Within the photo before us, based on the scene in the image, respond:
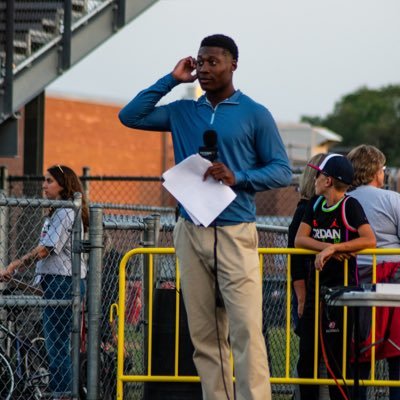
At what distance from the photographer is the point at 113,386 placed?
335 inches

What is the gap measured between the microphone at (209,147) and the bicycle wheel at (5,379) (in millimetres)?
2697

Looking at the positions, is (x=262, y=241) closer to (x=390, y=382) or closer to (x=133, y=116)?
(x=390, y=382)

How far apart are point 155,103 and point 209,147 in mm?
602

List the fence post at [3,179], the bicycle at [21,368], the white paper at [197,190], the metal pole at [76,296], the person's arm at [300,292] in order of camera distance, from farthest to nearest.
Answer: the fence post at [3,179] → the bicycle at [21,368] → the metal pole at [76,296] → the person's arm at [300,292] → the white paper at [197,190]

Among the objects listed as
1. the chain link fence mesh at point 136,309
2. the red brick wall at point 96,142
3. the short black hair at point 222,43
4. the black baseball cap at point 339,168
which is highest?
the red brick wall at point 96,142

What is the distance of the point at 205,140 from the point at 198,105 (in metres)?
0.43

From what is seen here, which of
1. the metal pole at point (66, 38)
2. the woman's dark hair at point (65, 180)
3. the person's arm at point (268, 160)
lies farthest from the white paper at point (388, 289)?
the metal pole at point (66, 38)

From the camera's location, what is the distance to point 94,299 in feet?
25.7

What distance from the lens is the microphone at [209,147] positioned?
6254 millimetres

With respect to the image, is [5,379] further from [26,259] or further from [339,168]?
[339,168]

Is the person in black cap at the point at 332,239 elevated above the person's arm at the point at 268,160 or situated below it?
below

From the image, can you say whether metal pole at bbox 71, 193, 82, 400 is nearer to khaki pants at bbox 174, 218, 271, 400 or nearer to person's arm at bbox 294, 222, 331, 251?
khaki pants at bbox 174, 218, 271, 400

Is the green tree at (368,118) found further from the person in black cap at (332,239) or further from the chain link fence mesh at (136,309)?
the person in black cap at (332,239)

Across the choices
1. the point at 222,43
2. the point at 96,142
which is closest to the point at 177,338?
the point at 222,43
